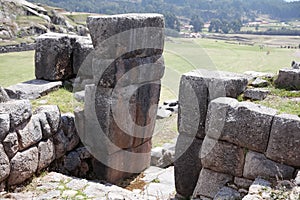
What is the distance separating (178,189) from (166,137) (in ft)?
17.8

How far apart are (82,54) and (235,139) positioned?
5314 millimetres

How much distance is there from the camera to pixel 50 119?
6328 mm

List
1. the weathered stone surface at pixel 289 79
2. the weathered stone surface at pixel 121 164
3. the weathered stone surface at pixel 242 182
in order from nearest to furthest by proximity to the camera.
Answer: the weathered stone surface at pixel 242 182, the weathered stone surface at pixel 289 79, the weathered stone surface at pixel 121 164

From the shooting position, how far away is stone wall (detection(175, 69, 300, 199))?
4520 mm

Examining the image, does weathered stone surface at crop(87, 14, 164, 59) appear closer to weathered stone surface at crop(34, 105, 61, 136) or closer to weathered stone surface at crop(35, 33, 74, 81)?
weathered stone surface at crop(34, 105, 61, 136)

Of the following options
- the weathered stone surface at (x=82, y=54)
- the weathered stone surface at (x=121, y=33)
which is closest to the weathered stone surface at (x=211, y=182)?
the weathered stone surface at (x=121, y=33)

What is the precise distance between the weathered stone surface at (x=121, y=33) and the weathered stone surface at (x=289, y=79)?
2448 mm

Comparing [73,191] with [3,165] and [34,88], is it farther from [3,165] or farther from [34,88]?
[34,88]

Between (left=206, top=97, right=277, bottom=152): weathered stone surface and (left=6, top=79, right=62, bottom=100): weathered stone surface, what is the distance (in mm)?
4452

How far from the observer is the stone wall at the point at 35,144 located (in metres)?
5.32

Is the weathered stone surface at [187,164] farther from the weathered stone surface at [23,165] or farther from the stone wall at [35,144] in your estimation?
the weathered stone surface at [23,165]

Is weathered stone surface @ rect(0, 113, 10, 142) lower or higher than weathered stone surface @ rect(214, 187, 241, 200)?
higher

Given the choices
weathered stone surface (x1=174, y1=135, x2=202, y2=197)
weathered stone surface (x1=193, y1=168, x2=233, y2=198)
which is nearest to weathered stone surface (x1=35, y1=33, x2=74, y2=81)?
weathered stone surface (x1=174, y1=135, x2=202, y2=197)

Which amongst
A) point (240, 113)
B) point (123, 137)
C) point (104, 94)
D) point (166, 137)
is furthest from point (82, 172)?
point (166, 137)
